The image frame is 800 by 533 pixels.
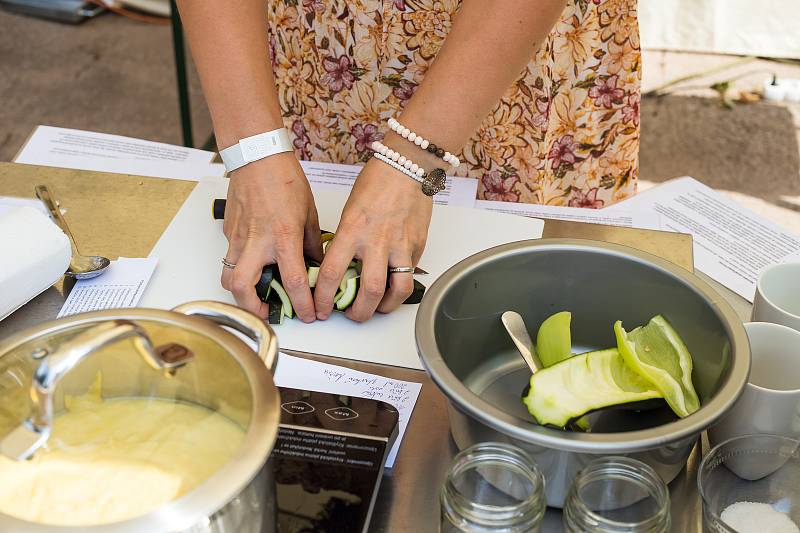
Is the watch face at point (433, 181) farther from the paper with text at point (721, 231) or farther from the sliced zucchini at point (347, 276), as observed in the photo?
the paper with text at point (721, 231)

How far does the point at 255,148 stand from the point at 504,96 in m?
0.39

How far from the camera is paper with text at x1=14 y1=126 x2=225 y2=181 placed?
1.21 meters

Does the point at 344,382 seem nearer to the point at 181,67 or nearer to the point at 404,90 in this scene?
the point at 404,90

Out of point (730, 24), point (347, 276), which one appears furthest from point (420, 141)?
point (730, 24)

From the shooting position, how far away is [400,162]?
90 cm

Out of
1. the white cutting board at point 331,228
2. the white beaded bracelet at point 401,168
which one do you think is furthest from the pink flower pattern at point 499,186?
the white beaded bracelet at point 401,168

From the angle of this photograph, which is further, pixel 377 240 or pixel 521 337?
pixel 377 240

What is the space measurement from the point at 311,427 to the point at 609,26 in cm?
73

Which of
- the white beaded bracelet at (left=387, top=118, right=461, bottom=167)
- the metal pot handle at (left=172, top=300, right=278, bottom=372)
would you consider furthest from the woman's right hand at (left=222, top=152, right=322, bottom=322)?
the metal pot handle at (left=172, top=300, right=278, bottom=372)

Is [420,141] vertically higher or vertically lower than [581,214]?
higher

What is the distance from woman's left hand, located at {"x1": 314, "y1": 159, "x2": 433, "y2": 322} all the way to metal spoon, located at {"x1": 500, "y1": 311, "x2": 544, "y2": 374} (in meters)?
0.15

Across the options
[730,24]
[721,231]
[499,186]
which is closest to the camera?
[721,231]

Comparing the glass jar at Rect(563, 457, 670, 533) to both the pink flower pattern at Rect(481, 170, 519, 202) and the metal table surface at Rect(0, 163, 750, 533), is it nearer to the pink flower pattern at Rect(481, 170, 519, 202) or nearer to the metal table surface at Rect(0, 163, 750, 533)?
the metal table surface at Rect(0, 163, 750, 533)

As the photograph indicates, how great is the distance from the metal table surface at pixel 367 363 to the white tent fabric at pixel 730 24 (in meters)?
2.07
